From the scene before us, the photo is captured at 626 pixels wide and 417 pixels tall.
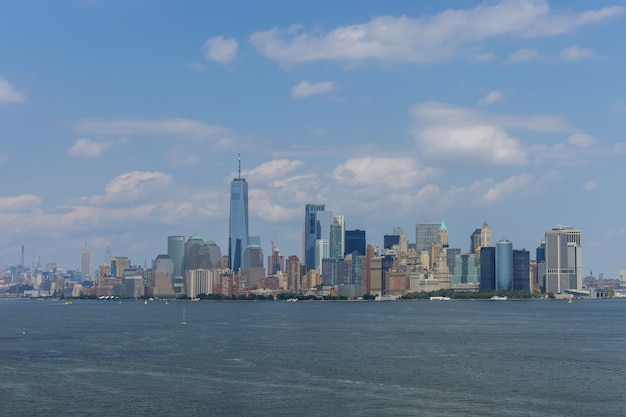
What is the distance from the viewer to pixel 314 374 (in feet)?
281

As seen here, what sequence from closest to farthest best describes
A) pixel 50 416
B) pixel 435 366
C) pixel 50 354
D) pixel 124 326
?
pixel 50 416, pixel 435 366, pixel 50 354, pixel 124 326

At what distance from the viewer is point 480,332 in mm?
144500

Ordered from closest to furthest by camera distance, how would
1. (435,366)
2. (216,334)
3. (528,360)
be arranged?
1. (435,366)
2. (528,360)
3. (216,334)

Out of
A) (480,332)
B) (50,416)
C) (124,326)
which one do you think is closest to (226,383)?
(50,416)

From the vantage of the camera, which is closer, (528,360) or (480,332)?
(528,360)

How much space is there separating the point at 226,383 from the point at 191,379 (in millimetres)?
4432

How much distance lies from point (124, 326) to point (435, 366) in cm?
9225

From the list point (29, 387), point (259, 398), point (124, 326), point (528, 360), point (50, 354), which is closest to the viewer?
point (259, 398)

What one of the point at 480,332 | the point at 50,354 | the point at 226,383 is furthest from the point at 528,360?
the point at 50,354

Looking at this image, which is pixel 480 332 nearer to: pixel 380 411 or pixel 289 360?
pixel 289 360

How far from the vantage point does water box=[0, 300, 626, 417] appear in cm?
6831

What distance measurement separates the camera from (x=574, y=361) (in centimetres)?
9712

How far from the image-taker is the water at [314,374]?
68.3 m

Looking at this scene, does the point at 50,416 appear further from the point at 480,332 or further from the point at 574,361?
the point at 480,332
